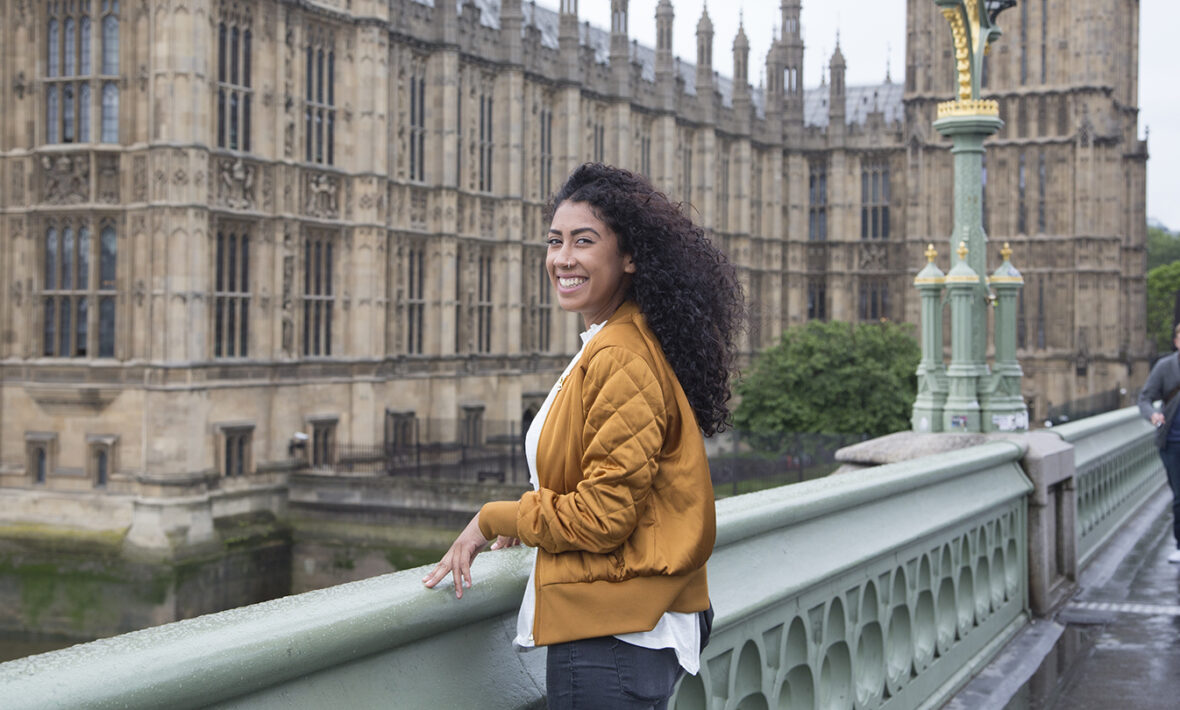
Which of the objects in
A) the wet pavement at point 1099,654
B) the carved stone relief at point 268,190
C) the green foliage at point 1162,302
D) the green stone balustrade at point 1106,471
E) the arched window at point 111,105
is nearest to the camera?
the wet pavement at point 1099,654

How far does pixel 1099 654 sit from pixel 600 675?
422 centimetres

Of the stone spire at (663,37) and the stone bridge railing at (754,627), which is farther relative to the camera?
the stone spire at (663,37)

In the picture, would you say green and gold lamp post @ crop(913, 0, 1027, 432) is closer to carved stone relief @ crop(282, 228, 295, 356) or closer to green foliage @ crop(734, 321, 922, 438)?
carved stone relief @ crop(282, 228, 295, 356)

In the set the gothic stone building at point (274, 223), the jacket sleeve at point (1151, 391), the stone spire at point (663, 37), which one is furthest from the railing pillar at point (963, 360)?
the stone spire at point (663, 37)

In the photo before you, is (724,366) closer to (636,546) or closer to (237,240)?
(636,546)

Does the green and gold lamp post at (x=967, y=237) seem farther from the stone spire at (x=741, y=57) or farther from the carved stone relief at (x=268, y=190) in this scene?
the stone spire at (x=741, y=57)

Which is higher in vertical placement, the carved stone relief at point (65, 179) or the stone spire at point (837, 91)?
the stone spire at point (837, 91)

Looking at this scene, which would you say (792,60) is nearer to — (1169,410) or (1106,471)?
(1106,471)

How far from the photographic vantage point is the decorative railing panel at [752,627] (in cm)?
198

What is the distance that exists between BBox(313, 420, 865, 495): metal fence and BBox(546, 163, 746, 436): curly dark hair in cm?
2382

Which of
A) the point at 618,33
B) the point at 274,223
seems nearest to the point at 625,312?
the point at 274,223

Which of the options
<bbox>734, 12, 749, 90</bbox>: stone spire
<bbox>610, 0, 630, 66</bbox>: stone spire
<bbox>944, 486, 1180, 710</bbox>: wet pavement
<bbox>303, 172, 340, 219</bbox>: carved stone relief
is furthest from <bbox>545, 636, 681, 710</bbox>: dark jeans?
<bbox>734, 12, 749, 90</bbox>: stone spire

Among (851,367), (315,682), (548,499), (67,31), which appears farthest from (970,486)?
(851,367)

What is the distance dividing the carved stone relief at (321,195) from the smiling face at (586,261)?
2551 centimetres
